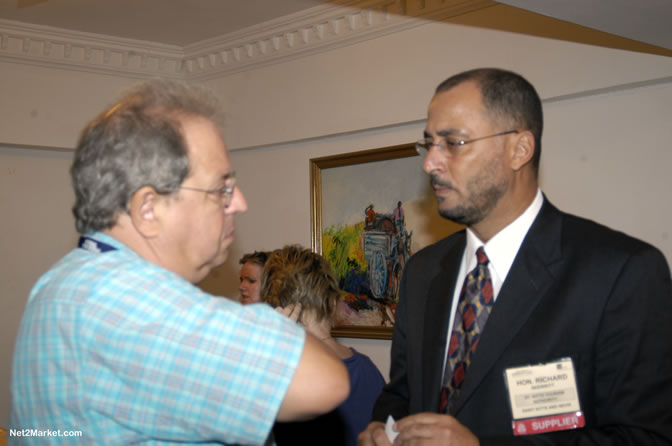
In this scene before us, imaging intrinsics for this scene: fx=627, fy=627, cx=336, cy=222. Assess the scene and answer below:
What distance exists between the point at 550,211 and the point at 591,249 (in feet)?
0.72

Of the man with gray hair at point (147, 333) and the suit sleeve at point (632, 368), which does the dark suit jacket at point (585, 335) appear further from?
the man with gray hair at point (147, 333)

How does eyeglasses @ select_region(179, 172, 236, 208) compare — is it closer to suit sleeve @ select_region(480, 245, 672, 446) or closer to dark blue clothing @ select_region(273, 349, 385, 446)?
suit sleeve @ select_region(480, 245, 672, 446)

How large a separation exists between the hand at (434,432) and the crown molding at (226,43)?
3320 millimetres

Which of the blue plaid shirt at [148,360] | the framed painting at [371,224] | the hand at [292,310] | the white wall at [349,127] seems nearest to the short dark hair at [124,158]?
the blue plaid shirt at [148,360]

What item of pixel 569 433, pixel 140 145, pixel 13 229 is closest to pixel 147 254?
pixel 140 145

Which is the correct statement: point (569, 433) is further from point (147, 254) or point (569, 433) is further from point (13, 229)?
point (13, 229)

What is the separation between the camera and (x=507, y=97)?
2.04 metres

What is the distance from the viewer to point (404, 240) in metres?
4.55

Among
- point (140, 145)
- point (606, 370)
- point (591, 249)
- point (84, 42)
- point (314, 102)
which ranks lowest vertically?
point (606, 370)

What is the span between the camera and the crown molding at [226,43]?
468 centimetres

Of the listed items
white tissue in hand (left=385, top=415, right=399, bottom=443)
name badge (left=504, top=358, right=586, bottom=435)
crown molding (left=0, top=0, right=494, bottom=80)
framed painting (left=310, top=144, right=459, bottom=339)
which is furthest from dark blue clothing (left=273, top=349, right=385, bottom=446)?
crown molding (left=0, top=0, right=494, bottom=80)

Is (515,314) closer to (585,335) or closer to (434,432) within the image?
(585,335)

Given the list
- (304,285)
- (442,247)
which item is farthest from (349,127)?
(442,247)

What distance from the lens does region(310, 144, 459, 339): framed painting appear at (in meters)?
4.53
